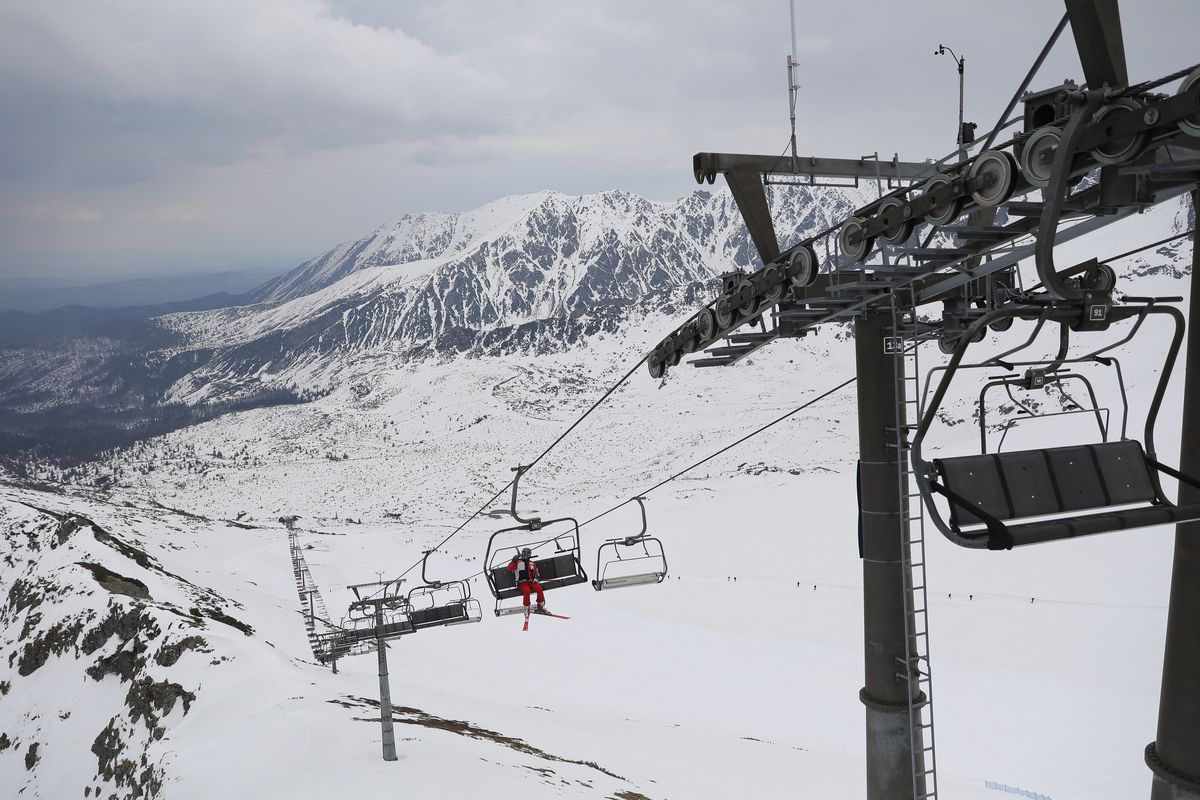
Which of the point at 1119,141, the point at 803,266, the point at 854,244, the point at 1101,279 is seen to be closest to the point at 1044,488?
the point at 1119,141

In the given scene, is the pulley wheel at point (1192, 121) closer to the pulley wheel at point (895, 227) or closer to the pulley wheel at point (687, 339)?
the pulley wheel at point (895, 227)

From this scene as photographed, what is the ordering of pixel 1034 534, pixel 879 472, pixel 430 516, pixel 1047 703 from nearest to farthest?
pixel 1034 534, pixel 879 472, pixel 1047 703, pixel 430 516

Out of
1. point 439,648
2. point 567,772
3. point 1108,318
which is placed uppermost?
point 1108,318

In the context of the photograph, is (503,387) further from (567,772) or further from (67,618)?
(567,772)

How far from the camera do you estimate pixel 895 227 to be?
7133 mm

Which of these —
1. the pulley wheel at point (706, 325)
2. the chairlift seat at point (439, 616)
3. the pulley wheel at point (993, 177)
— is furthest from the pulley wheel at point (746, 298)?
the chairlift seat at point (439, 616)

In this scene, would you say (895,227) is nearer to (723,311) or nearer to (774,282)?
(774,282)

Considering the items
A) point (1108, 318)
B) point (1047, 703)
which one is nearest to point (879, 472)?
point (1108, 318)

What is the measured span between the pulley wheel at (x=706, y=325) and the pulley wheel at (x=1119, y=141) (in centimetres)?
596

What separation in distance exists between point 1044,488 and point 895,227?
2780 mm

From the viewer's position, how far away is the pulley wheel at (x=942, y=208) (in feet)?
20.4

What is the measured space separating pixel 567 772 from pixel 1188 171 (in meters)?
21.5

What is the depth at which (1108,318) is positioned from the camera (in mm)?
6973

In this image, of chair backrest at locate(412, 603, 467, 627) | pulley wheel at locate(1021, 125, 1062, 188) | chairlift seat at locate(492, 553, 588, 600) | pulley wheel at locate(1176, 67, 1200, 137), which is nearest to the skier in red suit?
chairlift seat at locate(492, 553, 588, 600)
